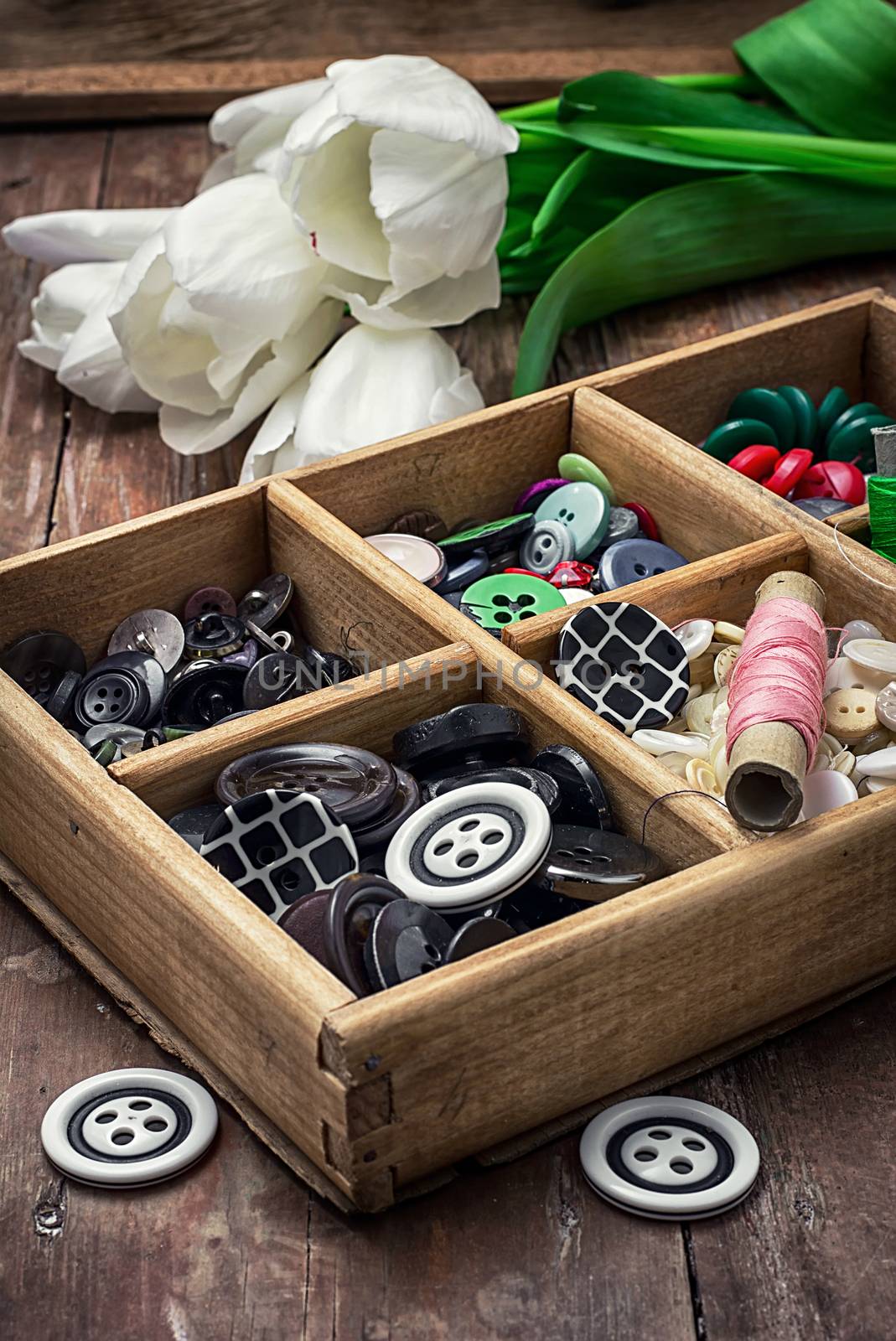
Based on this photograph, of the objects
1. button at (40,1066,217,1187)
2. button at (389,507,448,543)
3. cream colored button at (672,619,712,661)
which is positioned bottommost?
button at (40,1066,217,1187)

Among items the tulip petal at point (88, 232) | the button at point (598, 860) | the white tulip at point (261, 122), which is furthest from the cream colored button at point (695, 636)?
the tulip petal at point (88, 232)

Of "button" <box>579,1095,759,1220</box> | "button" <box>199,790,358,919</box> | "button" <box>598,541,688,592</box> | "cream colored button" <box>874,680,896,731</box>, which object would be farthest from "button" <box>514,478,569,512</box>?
"button" <box>579,1095,759,1220</box>

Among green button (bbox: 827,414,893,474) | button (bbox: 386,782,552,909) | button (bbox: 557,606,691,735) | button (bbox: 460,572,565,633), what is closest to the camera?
button (bbox: 386,782,552,909)

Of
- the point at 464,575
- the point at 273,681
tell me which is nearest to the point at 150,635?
the point at 273,681

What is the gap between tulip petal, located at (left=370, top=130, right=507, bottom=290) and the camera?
4.93 feet

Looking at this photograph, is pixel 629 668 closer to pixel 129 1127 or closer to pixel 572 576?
pixel 572 576

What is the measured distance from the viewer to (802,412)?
61.0 inches

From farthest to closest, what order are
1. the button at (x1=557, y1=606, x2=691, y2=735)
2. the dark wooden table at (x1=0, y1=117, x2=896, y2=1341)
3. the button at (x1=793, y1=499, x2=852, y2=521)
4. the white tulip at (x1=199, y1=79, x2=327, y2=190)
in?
the white tulip at (x1=199, y1=79, x2=327, y2=190) < the button at (x1=793, y1=499, x2=852, y2=521) < the button at (x1=557, y1=606, x2=691, y2=735) < the dark wooden table at (x1=0, y1=117, x2=896, y2=1341)

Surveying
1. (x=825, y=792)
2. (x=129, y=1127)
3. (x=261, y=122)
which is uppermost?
(x=261, y=122)

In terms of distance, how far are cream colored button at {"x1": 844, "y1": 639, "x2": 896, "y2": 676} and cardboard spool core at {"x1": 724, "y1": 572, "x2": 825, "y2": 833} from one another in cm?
17

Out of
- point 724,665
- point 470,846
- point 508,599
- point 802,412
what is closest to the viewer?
point 470,846

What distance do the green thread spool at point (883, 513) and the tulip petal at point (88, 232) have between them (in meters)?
0.92

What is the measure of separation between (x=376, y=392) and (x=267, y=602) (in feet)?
0.99

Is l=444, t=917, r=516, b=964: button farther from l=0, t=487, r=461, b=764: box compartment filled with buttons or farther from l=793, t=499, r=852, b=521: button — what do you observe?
l=793, t=499, r=852, b=521: button
